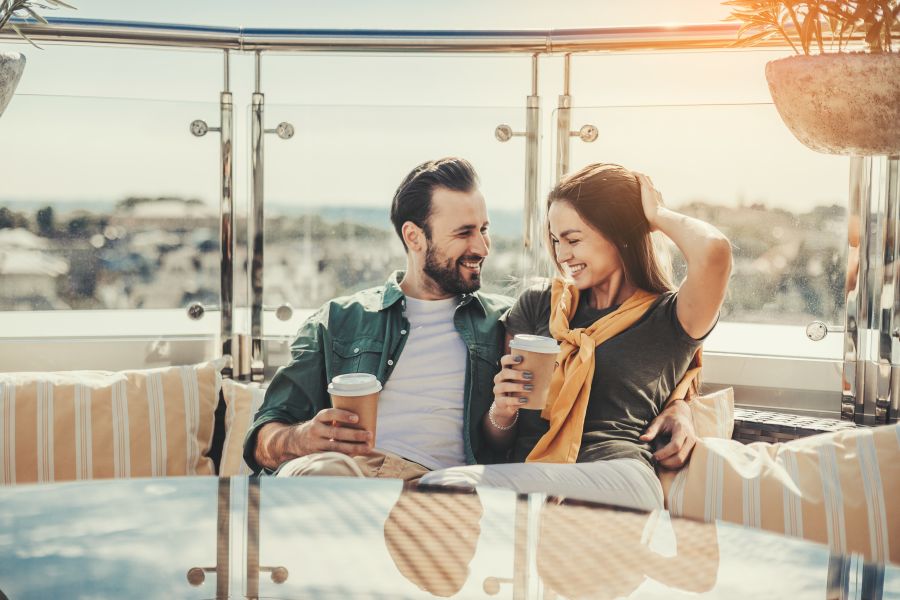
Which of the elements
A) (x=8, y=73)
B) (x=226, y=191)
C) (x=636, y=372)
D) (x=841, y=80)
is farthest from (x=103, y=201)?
(x=841, y=80)

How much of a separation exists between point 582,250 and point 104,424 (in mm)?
1279

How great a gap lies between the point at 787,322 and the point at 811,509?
0.68 metres

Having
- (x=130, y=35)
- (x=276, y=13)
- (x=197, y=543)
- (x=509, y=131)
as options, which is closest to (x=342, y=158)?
(x=509, y=131)

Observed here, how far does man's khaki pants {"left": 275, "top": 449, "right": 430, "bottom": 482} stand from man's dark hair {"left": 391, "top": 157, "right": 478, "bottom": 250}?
62 cm

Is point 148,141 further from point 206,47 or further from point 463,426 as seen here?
point 463,426

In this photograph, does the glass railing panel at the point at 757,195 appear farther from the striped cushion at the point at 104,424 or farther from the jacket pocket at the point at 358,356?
the striped cushion at the point at 104,424

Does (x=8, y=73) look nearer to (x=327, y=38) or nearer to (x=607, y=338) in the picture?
(x=327, y=38)

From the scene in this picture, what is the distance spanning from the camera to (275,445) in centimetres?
235

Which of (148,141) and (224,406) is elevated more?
(148,141)

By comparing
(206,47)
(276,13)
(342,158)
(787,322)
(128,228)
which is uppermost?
(276,13)

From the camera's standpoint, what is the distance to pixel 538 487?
2.04m

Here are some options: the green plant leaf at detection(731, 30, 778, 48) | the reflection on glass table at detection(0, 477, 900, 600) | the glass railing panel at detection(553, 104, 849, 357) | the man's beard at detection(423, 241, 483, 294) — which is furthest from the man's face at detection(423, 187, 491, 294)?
the reflection on glass table at detection(0, 477, 900, 600)

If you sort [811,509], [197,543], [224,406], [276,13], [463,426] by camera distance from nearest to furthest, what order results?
[197,543], [811,509], [463,426], [224,406], [276,13]

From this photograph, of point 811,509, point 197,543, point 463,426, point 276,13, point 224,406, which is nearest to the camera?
point 197,543
